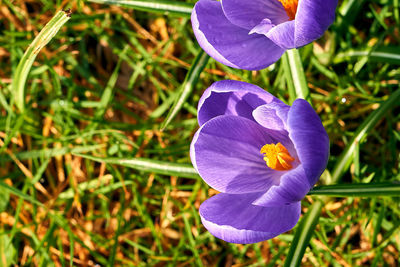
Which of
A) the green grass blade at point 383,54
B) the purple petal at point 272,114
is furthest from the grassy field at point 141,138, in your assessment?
the purple petal at point 272,114

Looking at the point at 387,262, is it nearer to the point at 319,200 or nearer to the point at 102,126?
the point at 319,200

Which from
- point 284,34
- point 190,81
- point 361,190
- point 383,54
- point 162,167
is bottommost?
point 162,167

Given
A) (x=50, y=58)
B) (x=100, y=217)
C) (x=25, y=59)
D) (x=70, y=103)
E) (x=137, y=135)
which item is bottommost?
(x=100, y=217)

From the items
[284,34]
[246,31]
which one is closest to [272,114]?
[284,34]

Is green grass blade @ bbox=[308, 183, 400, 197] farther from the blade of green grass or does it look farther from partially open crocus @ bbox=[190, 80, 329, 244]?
the blade of green grass

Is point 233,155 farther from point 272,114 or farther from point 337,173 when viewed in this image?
point 337,173

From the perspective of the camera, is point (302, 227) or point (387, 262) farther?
point (387, 262)

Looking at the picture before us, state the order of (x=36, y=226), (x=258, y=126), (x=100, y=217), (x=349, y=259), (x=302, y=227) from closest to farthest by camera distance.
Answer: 1. (x=258, y=126)
2. (x=302, y=227)
3. (x=349, y=259)
4. (x=36, y=226)
5. (x=100, y=217)

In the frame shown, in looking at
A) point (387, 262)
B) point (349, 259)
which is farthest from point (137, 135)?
point (387, 262)
